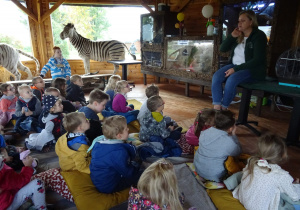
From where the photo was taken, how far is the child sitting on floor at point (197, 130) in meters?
2.39

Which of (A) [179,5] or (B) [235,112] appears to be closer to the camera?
(B) [235,112]

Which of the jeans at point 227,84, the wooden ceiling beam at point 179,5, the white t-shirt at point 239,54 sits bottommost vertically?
the jeans at point 227,84

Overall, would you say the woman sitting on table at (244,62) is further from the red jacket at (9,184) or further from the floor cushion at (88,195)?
the red jacket at (9,184)

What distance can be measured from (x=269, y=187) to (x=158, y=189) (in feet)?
2.73

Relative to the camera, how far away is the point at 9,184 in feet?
4.91

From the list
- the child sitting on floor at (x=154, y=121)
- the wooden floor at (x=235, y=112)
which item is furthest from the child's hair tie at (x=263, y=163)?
the child sitting on floor at (x=154, y=121)

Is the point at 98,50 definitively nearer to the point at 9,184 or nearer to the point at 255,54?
the point at 255,54

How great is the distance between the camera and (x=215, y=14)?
233 inches

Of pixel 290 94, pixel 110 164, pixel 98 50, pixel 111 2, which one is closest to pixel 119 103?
pixel 110 164

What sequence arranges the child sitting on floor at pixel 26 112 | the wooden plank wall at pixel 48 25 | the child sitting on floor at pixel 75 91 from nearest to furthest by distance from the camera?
1. the child sitting on floor at pixel 26 112
2. the child sitting on floor at pixel 75 91
3. the wooden plank wall at pixel 48 25

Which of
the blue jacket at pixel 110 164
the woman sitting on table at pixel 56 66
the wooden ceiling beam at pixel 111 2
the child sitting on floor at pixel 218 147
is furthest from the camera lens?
the wooden ceiling beam at pixel 111 2

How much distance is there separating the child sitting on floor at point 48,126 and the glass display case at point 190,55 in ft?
11.0

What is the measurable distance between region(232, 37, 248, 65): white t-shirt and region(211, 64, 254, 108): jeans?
0.24 metres

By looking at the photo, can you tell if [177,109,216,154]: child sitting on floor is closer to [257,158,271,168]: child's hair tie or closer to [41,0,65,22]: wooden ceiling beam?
[257,158,271,168]: child's hair tie
